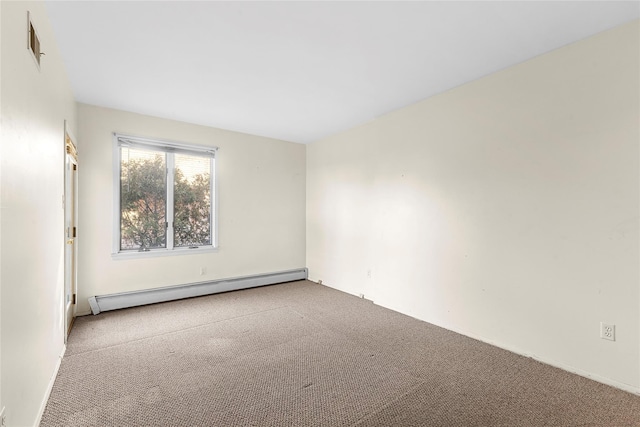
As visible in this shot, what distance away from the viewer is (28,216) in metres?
1.59

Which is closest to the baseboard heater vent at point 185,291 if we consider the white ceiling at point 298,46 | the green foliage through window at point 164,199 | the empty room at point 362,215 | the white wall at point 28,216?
the empty room at point 362,215

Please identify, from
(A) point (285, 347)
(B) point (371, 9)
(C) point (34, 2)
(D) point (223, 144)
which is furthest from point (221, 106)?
(A) point (285, 347)

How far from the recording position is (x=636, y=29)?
2.01m

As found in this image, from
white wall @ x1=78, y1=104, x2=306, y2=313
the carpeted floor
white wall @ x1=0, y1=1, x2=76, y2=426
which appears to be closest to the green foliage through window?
white wall @ x1=78, y1=104, x2=306, y2=313

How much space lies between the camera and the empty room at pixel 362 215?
1.81m

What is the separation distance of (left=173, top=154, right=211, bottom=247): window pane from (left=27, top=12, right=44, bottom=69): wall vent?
2472mm

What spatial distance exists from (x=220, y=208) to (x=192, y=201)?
41cm

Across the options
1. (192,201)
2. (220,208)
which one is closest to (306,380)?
(220,208)

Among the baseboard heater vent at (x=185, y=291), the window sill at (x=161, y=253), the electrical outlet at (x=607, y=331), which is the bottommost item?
the baseboard heater vent at (x=185, y=291)

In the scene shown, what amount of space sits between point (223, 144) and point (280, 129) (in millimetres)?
919

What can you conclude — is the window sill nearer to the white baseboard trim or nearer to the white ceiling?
the white baseboard trim

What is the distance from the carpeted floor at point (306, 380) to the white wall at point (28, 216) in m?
0.41

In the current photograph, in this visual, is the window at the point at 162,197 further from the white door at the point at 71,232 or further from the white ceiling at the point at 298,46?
the white ceiling at the point at 298,46

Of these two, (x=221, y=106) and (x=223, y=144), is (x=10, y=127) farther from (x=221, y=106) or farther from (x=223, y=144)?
(x=223, y=144)
